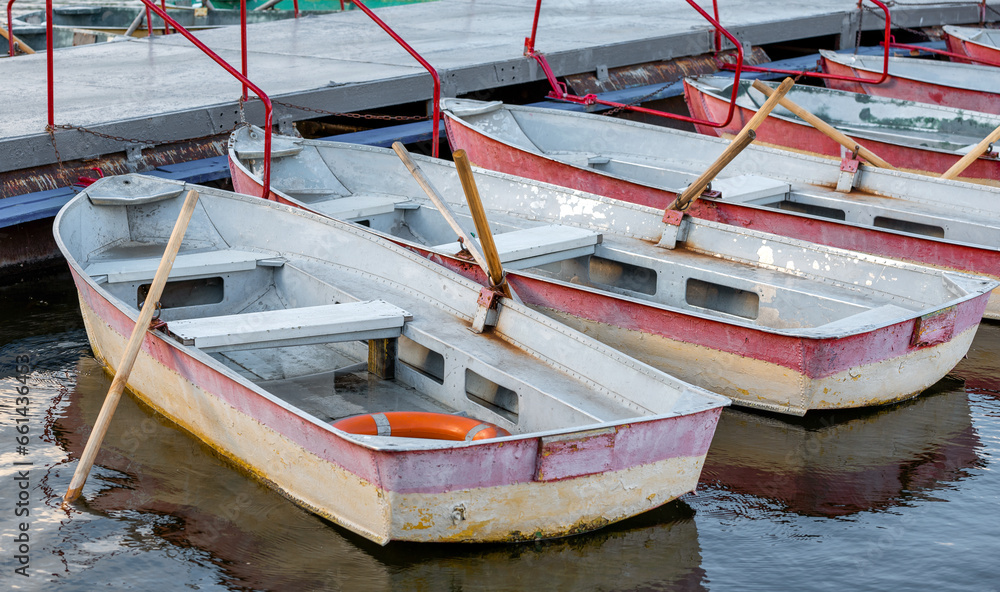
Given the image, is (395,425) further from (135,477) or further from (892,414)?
(892,414)

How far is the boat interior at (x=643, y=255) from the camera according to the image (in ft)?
22.2

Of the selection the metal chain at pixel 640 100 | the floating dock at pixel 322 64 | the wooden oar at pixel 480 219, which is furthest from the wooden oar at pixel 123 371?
the metal chain at pixel 640 100

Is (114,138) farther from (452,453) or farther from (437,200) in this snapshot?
(452,453)

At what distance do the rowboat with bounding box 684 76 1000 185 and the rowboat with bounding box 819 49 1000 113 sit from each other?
81cm

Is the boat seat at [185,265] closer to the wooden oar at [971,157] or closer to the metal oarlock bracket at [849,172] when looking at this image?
the metal oarlock bracket at [849,172]

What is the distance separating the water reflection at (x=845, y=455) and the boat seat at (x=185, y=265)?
319 cm

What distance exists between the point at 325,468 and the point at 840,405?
3116mm

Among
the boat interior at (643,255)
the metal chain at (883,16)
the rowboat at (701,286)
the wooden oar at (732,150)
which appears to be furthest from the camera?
the metal chain at (883,16)

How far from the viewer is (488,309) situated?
6.00 m

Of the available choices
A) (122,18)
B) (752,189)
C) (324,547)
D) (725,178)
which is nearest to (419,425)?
(324,547)

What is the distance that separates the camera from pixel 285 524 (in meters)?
5.22

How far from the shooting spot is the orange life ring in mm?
5301

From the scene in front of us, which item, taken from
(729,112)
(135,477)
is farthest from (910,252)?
(135,477)

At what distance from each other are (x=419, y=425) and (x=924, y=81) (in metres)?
9.33
